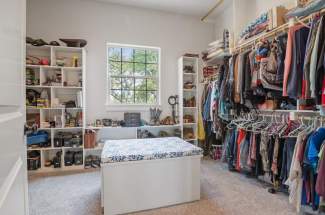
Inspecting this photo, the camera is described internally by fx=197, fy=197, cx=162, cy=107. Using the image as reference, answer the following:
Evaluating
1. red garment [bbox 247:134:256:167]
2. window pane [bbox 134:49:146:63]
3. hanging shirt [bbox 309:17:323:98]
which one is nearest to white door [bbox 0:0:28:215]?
hanging shirt [bbox 309:17:323:98]

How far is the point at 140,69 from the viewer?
4.16m

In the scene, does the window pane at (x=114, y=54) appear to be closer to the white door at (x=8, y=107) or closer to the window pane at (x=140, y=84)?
the window pane at (x=140, y=84)

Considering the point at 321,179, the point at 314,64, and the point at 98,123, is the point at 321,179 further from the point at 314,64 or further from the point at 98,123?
the point at 98,123

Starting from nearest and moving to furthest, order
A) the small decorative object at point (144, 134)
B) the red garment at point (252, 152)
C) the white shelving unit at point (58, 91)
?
the red garment at point (252, 152)
the white shelving unit at point (58, 91)
the small decorative object at point (144, 134)

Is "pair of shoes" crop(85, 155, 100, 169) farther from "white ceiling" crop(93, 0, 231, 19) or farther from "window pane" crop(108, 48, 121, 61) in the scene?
"white ceiling" crop(93, 0, 231, 19)

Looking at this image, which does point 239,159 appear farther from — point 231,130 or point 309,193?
point 309,193

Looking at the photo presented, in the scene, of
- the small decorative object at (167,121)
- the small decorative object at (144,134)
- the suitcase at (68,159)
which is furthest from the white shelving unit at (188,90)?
the suitcase at (68,159)

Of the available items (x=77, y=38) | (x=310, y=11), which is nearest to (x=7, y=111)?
(x=310, y=11)

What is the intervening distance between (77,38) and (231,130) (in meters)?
3.16

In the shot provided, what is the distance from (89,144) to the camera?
135 inches

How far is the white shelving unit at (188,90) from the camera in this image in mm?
4004

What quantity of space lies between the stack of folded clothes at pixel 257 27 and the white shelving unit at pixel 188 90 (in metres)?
1.24

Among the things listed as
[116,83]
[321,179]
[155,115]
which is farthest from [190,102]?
[321,179]

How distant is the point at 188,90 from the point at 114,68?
158 cm
